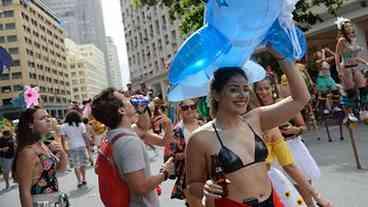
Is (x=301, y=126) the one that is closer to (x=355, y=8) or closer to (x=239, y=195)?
(x=239, y=195)

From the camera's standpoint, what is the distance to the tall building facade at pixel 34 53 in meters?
99.9

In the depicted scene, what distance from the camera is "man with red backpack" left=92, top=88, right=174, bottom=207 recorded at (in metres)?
3.01

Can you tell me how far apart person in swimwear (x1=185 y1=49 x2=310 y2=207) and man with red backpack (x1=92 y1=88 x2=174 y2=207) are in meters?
0.42

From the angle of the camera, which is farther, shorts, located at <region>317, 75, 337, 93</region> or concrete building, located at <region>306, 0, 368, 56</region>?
concrete building, located at <region>306, 0, 368, 56</region>

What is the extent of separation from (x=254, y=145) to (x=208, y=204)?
416 millimetres

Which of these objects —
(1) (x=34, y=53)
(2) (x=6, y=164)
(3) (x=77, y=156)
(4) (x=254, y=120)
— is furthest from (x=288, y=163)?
(1) (x=34, y=53)

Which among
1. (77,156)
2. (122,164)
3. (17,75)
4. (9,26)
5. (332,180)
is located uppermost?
(9,26)

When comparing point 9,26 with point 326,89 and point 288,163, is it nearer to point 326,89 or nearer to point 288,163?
point 326,89

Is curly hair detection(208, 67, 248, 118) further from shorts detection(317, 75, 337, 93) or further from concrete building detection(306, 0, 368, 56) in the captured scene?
concrete building detection(306, 0, 368, 56)

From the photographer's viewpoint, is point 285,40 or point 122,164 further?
point 122,164

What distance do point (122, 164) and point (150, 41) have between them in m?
72.6

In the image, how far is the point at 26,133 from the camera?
3.91 metres

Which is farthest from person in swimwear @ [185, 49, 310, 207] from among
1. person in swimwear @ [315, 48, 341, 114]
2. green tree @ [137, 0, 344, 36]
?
green tree @ [137, 0, 344, 36]

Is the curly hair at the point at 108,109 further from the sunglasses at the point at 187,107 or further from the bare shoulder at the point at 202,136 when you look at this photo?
the sunglasses at the point at 187,107
